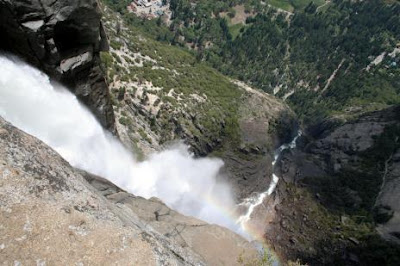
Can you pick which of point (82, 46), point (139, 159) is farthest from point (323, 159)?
point (82, 46)

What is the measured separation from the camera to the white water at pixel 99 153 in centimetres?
4000

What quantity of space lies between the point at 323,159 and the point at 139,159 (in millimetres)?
67937

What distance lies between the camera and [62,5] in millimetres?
39188

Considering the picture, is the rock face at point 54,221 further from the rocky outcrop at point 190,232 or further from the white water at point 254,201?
the white water at point 254,201

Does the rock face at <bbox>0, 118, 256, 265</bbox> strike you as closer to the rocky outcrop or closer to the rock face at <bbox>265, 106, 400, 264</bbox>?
the rocky outcrop

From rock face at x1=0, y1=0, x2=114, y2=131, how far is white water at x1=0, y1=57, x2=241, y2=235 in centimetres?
158

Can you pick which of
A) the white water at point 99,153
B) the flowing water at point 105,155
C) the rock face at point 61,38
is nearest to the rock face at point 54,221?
the white water at point 99,153

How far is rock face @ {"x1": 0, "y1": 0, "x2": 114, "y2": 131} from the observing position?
37.5 meters

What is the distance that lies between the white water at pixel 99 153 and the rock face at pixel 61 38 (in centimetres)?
158

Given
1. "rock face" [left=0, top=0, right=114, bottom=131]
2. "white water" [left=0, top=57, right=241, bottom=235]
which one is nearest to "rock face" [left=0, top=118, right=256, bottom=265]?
"white water" [left=0, top=57, right=241, bottom=235]

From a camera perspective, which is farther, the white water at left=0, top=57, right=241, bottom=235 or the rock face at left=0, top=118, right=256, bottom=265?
the white water at left=0, top=57, right=241, bottom=235

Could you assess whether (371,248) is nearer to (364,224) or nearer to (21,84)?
(364,224)

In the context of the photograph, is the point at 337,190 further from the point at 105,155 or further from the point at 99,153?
the point at 99,153

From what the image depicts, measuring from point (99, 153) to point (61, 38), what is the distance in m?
16.6
